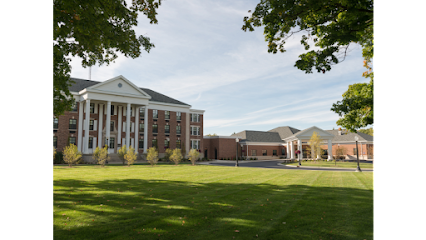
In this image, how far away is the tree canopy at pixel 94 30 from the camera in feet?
25.4

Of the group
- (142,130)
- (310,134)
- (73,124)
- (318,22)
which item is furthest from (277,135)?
(318,22)

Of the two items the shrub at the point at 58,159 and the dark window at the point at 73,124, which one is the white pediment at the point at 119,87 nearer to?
the dark window at the point at 73,124

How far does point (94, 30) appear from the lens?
846 centimetres

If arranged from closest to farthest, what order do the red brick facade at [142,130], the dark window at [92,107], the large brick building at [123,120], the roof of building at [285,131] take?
the red brick facade at [142,130] → the large brick building at [123,120] → the dark window at [92,107] → the roof of building at [285,131]

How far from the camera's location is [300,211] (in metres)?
7.41

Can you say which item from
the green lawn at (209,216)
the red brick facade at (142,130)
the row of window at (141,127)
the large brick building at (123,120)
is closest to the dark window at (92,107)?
the large brick building at (123,120)

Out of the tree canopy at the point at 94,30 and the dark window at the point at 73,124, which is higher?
the tree canopy at the point at 94,30

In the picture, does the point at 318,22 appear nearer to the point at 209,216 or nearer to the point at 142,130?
the point at 209,216

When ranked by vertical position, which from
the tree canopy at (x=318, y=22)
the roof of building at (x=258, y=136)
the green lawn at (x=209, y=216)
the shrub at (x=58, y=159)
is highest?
the tree canopy at (x=318, y=22)

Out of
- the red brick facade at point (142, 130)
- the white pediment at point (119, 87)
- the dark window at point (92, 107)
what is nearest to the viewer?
the red brick facade at point (142, 130)

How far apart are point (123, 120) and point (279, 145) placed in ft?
123
